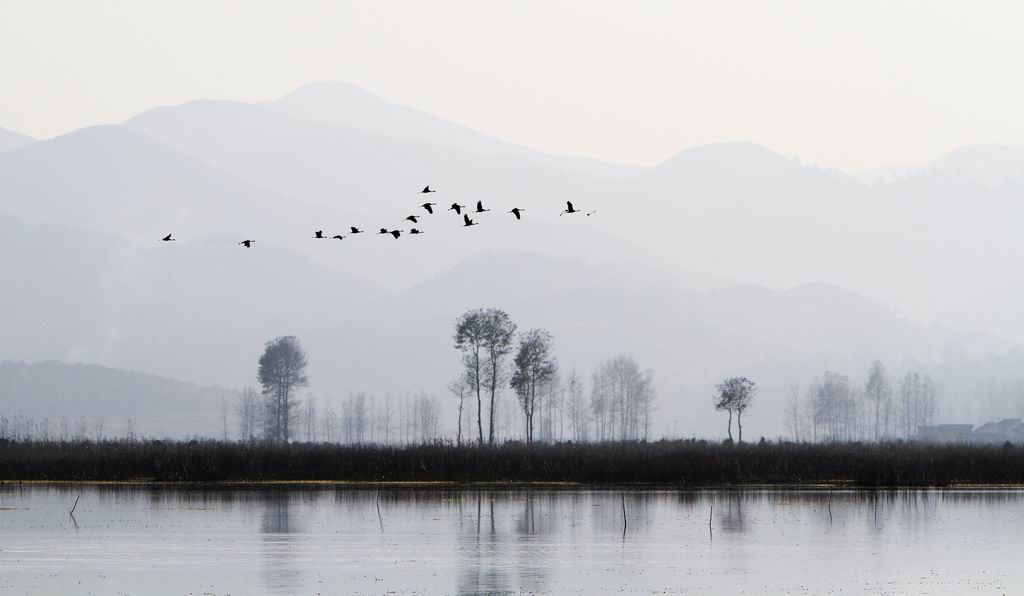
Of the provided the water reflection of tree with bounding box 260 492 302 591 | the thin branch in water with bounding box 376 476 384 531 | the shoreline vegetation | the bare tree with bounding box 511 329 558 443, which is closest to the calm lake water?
the water reflection of tree with bounding box 260 492 302 591

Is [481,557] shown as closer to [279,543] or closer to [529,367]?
[279,543]

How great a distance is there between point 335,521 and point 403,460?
21.0 m

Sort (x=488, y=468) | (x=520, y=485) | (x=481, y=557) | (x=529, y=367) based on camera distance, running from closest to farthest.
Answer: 1. (x=481, y=557)
2. (x=520, y=485)
3. (x=488, y=468)
4. (x=529, y=367)

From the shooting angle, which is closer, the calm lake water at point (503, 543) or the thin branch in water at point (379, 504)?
the calm lake water at point (503, 543)

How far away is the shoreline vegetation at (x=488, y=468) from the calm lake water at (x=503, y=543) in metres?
6.68

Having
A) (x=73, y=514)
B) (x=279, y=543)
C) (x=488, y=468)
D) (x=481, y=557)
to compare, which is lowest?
(x=481, y=557)

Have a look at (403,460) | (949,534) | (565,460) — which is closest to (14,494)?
(403,460)

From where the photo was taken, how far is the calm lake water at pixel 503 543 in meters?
35.7

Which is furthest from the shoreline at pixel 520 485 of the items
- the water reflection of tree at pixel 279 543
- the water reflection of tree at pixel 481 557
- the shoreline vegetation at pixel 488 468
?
the water reflection of tree at pixel 481 557

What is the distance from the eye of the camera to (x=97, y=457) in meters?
72.2

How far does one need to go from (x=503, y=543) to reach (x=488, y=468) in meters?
27.1

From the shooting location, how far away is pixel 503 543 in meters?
44.2

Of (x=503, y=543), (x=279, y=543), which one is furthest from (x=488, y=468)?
(x=279, y=543)

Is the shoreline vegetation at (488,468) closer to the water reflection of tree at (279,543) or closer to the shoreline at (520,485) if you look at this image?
the shoreline at (520,485)
